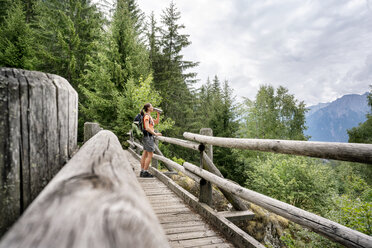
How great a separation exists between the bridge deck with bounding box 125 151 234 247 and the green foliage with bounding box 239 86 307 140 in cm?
2463

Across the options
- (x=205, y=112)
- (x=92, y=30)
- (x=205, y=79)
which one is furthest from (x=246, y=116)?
(x=92, y=30)

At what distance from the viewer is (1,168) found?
0.63 meters

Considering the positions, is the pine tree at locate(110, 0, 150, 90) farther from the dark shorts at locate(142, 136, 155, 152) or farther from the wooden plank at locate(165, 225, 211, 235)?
the wooden plank at locate(165, 225, 211, 235)

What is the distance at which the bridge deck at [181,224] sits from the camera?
8.25ft

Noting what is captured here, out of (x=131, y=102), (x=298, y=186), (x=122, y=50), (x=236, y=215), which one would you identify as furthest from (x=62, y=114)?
(x=298, y=186)

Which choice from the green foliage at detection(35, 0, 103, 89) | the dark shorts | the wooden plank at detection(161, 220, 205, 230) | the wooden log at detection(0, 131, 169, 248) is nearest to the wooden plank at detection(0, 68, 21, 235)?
the wooden log at detection(0, 131, 169, 248)

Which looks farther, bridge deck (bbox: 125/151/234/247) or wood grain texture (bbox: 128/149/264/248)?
bridge deck (bbox: 125/151/234/247)

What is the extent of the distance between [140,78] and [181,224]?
34.9 ft

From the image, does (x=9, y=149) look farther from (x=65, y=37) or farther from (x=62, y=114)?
(x=65, y=37)

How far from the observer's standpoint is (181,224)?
2.97 meters

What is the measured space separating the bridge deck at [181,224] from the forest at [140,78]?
362 centimetres

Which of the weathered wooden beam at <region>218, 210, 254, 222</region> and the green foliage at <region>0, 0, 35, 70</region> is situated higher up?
the green foliage at <region>0, 0, 35, 70</region>

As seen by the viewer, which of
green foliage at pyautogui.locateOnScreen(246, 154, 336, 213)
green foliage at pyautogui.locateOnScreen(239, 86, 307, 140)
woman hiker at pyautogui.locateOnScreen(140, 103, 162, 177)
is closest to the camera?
woman hiker at pyautogui.locateOnScreen(140, 103, 162, 177)

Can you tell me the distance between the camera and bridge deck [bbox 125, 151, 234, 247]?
251 cm
